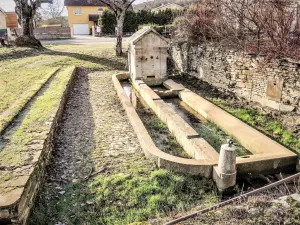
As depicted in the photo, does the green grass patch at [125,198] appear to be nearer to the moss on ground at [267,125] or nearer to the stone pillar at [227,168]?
the stone pillar at [227,168]

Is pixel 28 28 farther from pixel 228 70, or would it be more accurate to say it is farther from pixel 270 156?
pixel 270 156

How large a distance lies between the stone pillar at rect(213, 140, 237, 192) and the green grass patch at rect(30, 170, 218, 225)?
0.73 feet

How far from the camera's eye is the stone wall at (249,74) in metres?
7.44

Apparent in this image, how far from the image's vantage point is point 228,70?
1012 centimetres

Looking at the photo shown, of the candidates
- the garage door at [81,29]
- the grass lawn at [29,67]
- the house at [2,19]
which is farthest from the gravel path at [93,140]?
the house at [2,19]

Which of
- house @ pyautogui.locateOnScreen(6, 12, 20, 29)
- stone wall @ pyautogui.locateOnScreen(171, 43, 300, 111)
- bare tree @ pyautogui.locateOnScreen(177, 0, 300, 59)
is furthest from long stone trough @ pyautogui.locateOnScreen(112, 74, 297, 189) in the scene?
house @ pyautogui.locateOnScreen(6, 12, 20, 29)

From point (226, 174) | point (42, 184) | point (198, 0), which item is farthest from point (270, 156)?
point (198, 0)

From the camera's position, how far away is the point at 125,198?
4277mm

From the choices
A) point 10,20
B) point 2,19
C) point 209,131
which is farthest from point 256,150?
point 10,20

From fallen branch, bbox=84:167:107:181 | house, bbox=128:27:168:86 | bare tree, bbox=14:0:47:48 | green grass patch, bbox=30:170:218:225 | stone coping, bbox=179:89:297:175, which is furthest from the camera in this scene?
bare tree, bbox=14:0:47:48

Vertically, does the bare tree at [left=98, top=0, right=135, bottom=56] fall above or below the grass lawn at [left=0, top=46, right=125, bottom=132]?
above

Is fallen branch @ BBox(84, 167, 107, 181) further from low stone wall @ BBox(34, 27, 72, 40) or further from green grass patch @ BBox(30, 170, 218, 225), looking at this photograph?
low stone wall @ BBox(34, 27, 72, 40)

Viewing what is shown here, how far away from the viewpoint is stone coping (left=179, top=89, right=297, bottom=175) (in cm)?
491

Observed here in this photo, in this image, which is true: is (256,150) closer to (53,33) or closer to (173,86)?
(173,86)
